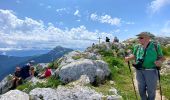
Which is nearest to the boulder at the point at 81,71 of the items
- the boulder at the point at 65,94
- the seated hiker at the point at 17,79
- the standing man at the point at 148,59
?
the boulder at the point at 65,94

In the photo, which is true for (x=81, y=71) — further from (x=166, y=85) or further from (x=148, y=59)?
(x=148, y=59)

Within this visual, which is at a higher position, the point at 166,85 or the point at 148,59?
the point at 148,59

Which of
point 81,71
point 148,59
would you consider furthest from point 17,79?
point 148,59

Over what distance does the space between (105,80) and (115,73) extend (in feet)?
10.1

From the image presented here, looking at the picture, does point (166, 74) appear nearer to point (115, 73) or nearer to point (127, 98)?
point (115, 73)

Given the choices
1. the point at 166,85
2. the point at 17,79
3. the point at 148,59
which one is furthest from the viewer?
the point at 17,79

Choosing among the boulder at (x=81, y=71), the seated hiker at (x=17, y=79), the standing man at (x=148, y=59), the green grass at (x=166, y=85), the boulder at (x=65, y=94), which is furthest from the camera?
the seated hiker at (x=17, y=79)

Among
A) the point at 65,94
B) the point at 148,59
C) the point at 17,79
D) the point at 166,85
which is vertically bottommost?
the point at 17,79

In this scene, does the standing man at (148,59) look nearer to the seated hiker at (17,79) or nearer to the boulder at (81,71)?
the boulder at (81,71)

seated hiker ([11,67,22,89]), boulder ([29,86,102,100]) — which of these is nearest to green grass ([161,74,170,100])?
boulder ([29,86,102,100])

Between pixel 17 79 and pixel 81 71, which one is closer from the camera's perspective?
pixel 81 71

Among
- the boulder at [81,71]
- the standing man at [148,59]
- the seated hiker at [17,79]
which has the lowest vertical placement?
the seated hiker at [17,79]

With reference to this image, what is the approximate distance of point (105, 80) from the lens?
2480 cm

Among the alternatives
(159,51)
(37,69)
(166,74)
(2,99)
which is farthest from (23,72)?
(159,51)
